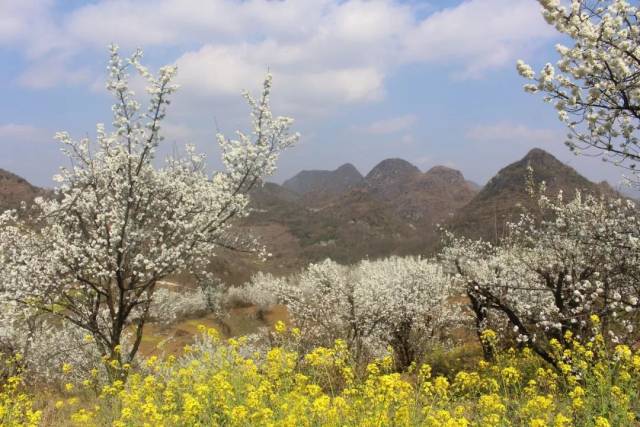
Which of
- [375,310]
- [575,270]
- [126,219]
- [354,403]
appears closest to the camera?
[354,403]

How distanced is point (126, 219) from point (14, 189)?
6909cm

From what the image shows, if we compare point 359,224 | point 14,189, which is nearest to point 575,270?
point 14,189

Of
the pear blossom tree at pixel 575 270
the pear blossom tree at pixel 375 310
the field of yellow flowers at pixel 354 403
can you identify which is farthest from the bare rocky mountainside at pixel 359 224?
the field of yellow flowers at pixel 354 403

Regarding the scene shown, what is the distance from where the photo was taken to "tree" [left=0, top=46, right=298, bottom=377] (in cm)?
891

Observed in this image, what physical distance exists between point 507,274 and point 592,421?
9.51 metres

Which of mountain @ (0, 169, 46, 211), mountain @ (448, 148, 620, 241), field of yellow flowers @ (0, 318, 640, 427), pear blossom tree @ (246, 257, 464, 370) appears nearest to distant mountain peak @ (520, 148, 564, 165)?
mountain @ (448, 148, 620, 241)

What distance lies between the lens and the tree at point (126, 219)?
8.91 meters

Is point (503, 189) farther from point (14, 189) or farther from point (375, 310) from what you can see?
point (375, 310)

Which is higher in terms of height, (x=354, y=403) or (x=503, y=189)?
(x=503, y=189)

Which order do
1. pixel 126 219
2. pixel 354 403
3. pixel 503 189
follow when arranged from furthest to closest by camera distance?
pixel 503 189 < pixel 126 219 < pixel 354 403

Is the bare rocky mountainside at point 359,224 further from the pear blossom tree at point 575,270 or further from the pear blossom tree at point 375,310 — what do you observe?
the pear blossom tree at point 575,270

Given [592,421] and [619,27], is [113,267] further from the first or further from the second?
[619,27]

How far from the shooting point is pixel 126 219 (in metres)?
8.80

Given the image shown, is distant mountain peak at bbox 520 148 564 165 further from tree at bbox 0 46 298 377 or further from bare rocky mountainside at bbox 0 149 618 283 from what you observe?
tree at bbox 0 46 298 377
